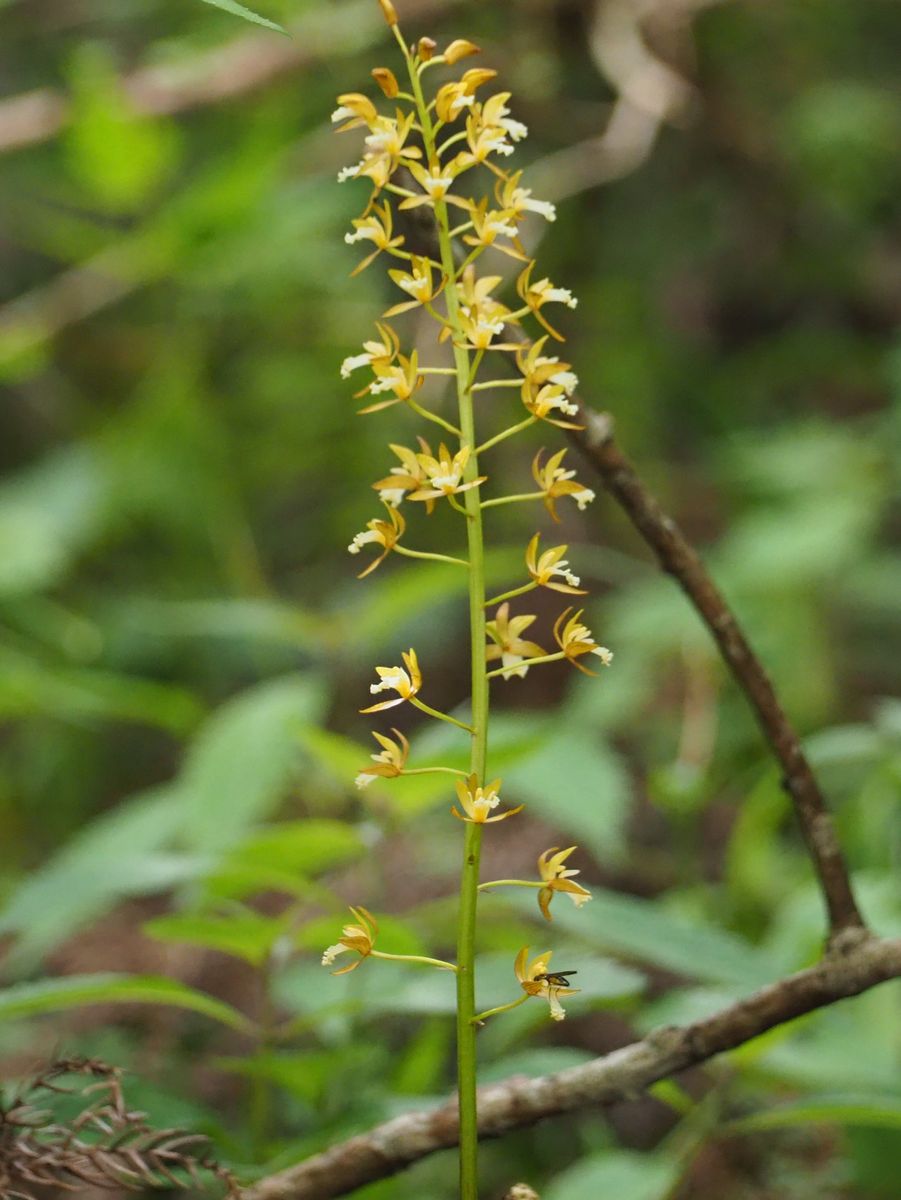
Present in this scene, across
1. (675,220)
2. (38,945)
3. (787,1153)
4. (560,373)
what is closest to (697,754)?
(787,1153)

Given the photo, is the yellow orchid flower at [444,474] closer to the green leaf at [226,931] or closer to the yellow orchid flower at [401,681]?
the yellow orchid flower at [401,681]

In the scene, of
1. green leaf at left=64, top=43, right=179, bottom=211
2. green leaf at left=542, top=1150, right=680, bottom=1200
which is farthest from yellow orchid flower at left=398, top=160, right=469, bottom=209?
green leaf at left=64, top=43, right=179, bottom=211

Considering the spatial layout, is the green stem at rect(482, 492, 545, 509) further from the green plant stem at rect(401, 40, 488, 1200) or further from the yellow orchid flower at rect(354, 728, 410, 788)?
the yellow orchid flower at rect(354, 728, 410, 788)

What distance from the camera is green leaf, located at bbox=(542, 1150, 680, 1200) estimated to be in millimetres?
1069

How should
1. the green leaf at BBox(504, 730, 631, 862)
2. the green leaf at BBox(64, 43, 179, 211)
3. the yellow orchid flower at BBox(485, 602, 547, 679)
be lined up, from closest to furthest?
1. the yellow orchid flower at BBox(485, 602, 547, 679)
2. the green leaf at BBox(504, 730, 631, 862)
3. the green leaf at BBox(64, 43, 179, 211)

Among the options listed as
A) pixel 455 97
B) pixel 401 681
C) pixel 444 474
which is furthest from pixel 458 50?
pixel 401 681

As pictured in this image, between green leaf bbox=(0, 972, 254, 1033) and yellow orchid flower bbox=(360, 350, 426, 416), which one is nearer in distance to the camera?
yellow orchid flower bbox=(360, 350, 426, 416)

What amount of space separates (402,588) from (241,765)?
1.14 ft

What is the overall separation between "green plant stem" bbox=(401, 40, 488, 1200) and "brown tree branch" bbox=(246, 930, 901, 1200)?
0.44 ft

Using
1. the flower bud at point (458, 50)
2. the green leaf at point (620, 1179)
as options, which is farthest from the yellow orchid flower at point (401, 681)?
the green leaf at point (620, 1179)

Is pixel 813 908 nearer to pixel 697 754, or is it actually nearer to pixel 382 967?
pixel 382 967

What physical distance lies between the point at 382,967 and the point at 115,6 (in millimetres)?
4120

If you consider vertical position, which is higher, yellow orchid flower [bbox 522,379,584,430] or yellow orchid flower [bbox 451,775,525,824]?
yellow orchid flower [bbox 522,379,584,430]

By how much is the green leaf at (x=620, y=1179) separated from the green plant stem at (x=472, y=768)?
20.7 inches
